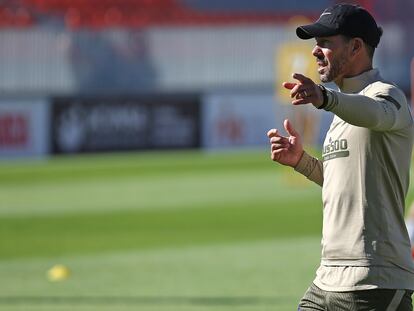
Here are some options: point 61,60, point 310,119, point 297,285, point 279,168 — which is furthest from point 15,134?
point 297,285

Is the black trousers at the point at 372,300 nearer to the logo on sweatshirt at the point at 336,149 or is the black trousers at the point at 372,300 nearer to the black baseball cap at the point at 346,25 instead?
the logo on sweatshirt at the point at 336,149

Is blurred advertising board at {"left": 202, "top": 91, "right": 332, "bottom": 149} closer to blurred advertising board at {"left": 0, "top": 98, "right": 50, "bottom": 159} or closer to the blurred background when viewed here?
the blurred background

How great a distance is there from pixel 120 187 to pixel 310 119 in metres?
3.76

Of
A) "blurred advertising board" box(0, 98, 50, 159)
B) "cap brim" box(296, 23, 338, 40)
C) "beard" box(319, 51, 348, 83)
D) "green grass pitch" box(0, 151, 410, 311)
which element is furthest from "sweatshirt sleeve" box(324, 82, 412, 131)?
"blurred advertising board" box(0, 98, 50, 159)

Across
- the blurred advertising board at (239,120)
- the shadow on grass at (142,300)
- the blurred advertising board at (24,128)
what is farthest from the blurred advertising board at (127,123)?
the shadow on grass at (142,300)

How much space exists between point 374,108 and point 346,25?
48 cm

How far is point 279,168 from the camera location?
26484 millimetres

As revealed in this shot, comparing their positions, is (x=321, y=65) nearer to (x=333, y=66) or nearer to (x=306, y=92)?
(x=333, y=66)

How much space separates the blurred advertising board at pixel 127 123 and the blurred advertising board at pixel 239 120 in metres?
0.37

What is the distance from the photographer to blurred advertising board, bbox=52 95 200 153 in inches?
1209

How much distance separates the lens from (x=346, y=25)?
5.12m

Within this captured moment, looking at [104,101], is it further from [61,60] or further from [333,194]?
[333,194]

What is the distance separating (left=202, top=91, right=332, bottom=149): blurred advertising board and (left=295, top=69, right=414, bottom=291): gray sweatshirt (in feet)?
87.0

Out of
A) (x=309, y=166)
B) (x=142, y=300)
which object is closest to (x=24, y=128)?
(x=142, y=300)
